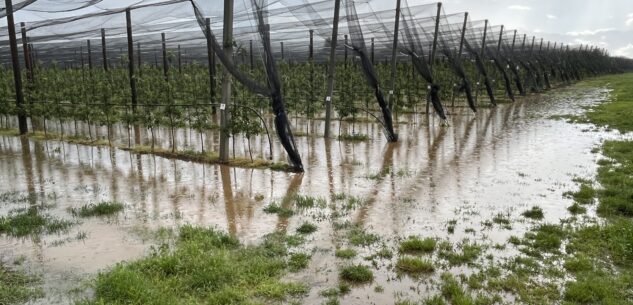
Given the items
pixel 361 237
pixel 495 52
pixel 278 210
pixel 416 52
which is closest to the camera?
pixel 361 237

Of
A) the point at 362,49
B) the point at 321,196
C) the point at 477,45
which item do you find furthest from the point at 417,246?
the point at 477,45

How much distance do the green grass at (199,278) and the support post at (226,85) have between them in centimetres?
470

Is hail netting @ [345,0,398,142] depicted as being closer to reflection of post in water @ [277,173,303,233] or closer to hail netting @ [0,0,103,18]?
reflection of post in water @ [277,173,303,233]

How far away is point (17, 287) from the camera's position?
427 centimetres

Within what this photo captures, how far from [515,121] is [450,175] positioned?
30.4 feet

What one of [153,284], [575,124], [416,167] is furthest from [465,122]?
[153,284]

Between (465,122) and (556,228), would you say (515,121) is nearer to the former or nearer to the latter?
(465,122)

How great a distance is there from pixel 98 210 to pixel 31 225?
81 centimetres

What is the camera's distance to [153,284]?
4.31 m

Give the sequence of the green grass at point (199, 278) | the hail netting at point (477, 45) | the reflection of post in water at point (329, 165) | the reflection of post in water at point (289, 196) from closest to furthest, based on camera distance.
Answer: the green grass at point (199, 278) → the reflection of post in water at point (289, 196) → the reflection of post in water at point (329, 165) → the hail netting at point (477, 45)

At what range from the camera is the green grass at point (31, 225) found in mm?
5746

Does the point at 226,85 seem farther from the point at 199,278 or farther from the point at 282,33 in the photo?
the point at 282,33

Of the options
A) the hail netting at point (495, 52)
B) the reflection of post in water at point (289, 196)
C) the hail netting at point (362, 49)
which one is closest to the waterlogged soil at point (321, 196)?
the reflection of post in water at point (289, 196)

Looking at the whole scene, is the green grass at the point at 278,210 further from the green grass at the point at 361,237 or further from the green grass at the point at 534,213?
the green grass at the point at 534,213
